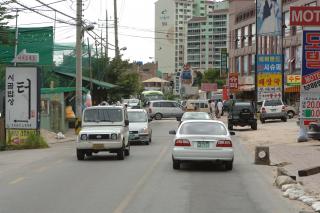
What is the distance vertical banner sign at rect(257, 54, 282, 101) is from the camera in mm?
45156

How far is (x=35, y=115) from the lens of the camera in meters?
29.4

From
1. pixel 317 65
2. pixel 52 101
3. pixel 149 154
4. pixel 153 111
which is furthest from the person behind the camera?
pixel 153 111

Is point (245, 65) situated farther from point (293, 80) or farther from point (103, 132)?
point (103, 132)

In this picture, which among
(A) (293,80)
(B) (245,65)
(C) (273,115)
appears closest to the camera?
(C) (273,115)

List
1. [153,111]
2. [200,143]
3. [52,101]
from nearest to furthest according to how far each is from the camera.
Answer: [200,143]
[52,101]
[153,111]

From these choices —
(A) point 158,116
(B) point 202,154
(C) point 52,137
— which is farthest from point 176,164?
(A) point 158,116

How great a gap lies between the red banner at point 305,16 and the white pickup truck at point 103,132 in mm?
9142

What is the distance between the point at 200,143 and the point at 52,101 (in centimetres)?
2165

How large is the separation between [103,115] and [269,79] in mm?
24518

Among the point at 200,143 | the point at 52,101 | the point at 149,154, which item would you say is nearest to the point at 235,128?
the point at 52,101

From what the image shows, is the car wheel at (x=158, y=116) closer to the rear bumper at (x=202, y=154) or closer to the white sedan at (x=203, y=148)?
the white sedan at (x=203, y=148)

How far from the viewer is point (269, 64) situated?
45.8 meters

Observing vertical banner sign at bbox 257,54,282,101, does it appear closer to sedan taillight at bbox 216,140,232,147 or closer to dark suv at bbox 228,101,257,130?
dark suv at bbox 228,101,257,130

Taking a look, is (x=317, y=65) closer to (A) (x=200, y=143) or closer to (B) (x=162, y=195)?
(A) (x=200, y=143)
